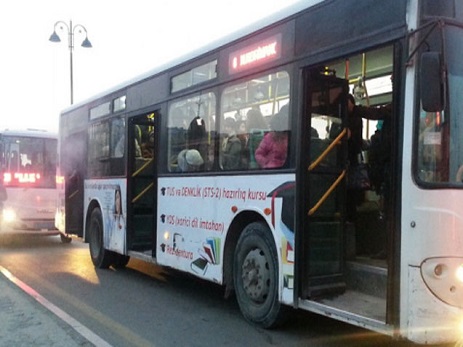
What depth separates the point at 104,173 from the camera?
9727mm

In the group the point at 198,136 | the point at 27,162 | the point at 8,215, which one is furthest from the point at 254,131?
the point at 27,162

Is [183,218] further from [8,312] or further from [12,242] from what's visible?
[12,242]

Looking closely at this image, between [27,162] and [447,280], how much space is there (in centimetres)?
1243

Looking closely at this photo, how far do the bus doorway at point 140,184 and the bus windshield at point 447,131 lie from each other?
526 centimetres

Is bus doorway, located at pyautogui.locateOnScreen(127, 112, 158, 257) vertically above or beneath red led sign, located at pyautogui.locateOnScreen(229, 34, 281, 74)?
beneath

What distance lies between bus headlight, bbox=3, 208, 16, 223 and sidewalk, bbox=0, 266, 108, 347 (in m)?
6.54

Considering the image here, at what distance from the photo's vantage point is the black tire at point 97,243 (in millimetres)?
9773

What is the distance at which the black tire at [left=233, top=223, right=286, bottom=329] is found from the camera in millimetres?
5523

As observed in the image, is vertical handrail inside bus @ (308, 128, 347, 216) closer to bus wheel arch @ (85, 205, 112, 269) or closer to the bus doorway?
the bus doorway

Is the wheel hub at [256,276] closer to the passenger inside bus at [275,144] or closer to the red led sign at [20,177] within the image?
the passenger inside bus at [275,144]

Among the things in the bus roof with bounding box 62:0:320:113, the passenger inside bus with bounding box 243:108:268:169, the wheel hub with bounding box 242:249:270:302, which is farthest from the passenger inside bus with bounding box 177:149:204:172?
the wheel hub with bounding box 242:249:270:302

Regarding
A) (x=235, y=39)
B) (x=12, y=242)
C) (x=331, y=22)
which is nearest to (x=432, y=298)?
(x=331, y=22)

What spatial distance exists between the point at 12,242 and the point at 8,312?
8939mm

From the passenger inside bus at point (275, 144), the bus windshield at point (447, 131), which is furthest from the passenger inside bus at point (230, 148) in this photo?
the bus windshield at point (447, 131)
